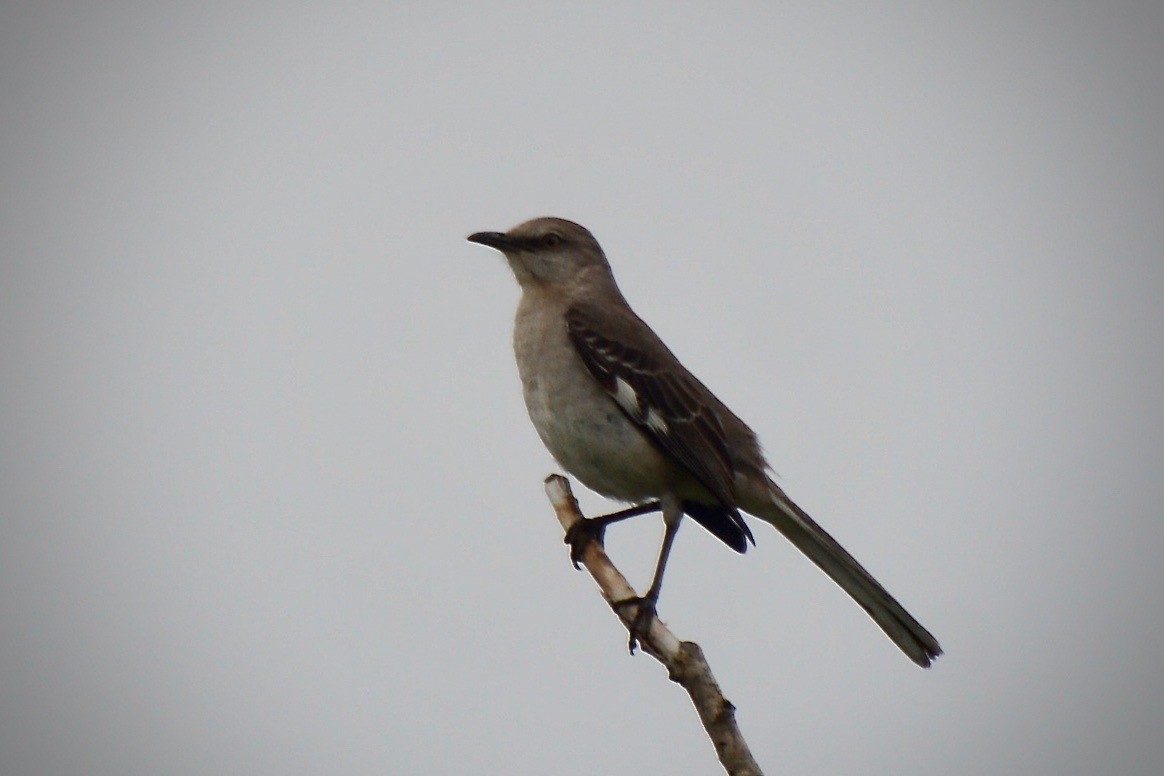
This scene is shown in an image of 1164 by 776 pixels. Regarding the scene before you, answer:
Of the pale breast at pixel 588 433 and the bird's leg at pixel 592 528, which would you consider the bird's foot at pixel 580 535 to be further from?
the pale breast at pixel 588 433

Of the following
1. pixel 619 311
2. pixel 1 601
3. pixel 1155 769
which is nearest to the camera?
pixel 619 311

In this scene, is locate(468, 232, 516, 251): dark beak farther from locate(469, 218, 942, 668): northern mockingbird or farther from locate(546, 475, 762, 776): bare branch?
locate(546, 475, 762, 776): bare branch

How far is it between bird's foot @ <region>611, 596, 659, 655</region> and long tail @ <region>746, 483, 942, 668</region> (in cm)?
121

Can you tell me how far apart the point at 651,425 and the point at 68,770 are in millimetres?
49412

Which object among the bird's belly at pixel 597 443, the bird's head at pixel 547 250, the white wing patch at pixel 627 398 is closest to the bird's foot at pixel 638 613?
the bird's belly at pixel 597 443

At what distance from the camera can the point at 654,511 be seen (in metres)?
7.72

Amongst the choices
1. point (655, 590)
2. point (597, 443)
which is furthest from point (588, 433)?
point (655, 590)

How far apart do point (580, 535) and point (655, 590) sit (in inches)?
26.5

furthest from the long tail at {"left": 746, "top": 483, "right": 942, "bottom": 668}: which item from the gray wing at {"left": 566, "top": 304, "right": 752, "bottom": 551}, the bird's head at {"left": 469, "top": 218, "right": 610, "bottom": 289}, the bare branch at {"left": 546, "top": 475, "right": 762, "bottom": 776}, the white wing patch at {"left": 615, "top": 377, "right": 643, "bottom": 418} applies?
the bird's head at {"left": 469, "top": 218, "right": 610, "bottom": 289}

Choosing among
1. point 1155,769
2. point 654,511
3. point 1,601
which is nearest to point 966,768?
point 1155,769

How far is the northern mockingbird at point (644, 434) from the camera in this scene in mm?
7082

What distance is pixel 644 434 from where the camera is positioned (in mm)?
7180

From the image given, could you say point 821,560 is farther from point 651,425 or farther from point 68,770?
point 68,770

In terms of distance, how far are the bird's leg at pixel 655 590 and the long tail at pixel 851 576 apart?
507 mm
